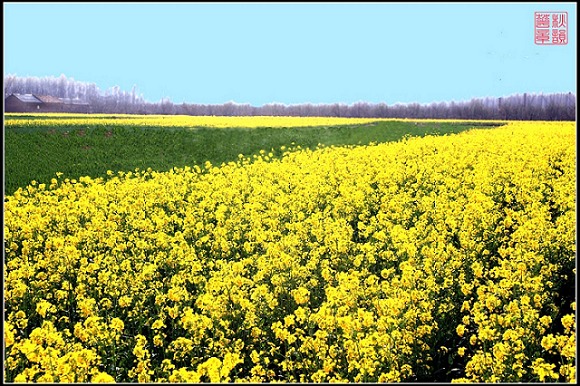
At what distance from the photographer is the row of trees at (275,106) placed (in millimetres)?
10547

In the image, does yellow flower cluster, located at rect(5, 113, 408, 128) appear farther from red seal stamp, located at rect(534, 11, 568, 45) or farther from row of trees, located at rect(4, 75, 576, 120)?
red seal stamp, located at rect(534, 11, 568, 45)

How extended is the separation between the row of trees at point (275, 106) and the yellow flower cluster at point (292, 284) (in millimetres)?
1554

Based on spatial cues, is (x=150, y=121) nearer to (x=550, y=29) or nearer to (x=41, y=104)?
(x=41, y=104)

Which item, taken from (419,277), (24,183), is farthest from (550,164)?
(24,183)

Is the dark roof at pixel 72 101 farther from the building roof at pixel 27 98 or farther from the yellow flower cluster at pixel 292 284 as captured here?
the yellow flower cluster at pixel 292 284

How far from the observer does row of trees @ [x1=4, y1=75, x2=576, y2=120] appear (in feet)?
34.6

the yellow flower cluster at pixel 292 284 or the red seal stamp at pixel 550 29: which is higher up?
the red seal stamp at pixel 550 29

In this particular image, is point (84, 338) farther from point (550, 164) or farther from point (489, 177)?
point (550, 164)

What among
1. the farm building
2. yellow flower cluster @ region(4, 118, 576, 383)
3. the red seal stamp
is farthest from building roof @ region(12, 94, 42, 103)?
the red seal stamp

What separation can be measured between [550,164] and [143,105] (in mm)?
9150

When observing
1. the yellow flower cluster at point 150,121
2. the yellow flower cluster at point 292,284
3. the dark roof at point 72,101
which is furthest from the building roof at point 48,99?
the yellow flower cluster at point 292,284

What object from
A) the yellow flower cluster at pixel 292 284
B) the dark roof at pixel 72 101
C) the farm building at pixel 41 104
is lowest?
the yellow flower cluster at pixel 292 284

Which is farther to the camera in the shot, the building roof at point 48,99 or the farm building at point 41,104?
the building roof at point 48,99

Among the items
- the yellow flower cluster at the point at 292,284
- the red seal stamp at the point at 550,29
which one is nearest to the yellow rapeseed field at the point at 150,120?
the yellow flower cluster at the point at 292,284
